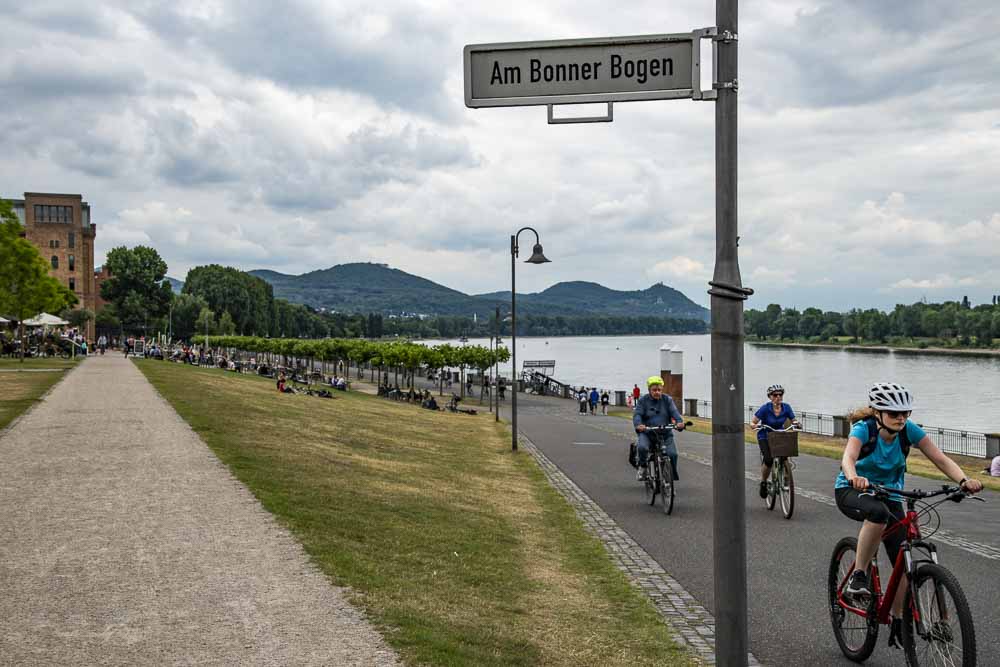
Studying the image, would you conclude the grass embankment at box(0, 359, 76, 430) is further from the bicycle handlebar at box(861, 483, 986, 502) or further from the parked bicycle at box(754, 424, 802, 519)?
the bicycle handlebar at box(861, 483, 986, 502)

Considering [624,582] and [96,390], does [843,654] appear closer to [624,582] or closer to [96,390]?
[624,582]

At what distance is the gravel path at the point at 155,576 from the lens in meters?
5.50

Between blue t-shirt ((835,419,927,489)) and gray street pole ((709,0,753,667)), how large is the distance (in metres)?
2.07

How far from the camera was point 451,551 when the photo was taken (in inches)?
357

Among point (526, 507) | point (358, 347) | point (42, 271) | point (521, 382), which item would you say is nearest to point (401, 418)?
point (526, 507)

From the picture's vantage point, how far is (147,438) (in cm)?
1606

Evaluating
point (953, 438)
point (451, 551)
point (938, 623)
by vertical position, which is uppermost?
point (938, 623)

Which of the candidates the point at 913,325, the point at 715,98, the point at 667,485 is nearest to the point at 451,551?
the point at 667,485

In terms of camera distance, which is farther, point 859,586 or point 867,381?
point 867,381

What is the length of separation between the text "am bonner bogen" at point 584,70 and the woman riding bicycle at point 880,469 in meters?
2.62

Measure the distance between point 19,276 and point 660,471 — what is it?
39.5 meters

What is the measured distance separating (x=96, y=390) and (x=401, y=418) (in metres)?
10.1

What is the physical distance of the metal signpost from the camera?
13.2 ft

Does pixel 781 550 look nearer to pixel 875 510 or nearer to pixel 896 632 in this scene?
pixel 896 632
